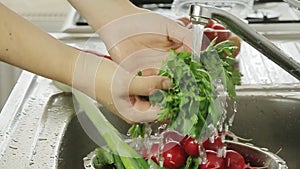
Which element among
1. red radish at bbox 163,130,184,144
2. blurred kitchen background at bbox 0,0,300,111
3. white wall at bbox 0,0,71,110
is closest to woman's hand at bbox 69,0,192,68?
red radish at bbox 163,130,184,144

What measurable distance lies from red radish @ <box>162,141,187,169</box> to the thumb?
5.3 inches

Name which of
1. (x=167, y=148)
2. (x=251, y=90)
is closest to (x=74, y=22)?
(x=251, y=90)

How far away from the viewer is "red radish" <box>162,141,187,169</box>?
943mm

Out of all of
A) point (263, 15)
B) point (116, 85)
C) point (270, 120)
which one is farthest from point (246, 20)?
point (116, 85)

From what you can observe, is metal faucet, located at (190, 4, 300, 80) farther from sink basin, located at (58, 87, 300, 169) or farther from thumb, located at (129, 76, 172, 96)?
sink basin, located at (58, 87, 300, 169)

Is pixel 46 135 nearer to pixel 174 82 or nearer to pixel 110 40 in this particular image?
pixel 110 40

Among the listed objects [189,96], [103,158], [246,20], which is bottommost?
[103,158]

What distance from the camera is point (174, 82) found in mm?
850

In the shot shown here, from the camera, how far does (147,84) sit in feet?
2.77

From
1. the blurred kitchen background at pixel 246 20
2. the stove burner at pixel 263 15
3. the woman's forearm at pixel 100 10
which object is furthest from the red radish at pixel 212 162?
the stove burner at pixel 263 15

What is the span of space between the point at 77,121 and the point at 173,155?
26 centimetres

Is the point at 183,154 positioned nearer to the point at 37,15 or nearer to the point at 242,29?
the point at 242,29

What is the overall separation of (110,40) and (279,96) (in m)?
0.37

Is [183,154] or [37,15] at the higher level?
[37,15]
